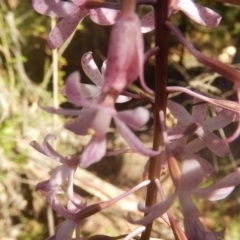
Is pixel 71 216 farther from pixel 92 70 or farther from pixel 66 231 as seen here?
pixel 92 70

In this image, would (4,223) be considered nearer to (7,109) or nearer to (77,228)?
(7,109)

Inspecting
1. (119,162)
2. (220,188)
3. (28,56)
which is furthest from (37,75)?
(220,188)

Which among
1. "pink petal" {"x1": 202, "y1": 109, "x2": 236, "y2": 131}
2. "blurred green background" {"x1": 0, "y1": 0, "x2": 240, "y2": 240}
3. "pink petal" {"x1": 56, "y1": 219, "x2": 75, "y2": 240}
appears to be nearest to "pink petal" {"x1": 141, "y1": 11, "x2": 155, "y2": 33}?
"pink petal" {"x1": 202, "y1": 109, "x2": 236, "y2": 131}

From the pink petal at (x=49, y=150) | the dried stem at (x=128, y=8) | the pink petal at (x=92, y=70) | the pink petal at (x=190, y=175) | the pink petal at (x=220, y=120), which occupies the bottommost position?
the pink petal at (x=49, y=150)

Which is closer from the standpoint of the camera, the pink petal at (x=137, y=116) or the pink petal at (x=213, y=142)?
the pink petal at (x=137, y=116)

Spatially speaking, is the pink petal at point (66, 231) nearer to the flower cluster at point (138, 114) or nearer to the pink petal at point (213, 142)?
the flower cluster at point (138, 114)

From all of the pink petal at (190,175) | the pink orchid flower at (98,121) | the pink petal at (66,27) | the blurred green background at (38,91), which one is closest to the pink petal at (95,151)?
the pink orchid flower at (98,121)
